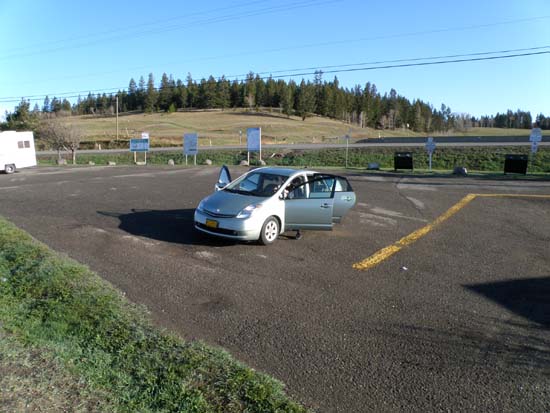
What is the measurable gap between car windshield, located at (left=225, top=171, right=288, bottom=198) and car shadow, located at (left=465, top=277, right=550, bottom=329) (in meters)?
4.05

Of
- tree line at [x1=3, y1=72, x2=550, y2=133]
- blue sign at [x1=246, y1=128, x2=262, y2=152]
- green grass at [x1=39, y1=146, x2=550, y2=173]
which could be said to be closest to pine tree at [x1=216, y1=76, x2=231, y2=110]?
tree line at [x1=3, y1=72, x2=550, y2=133]

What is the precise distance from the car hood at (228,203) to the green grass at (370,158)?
91.2 ft

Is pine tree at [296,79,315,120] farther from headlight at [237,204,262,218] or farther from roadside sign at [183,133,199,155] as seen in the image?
headlight at [237,204,262,218]

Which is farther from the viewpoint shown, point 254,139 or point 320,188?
point 254,139

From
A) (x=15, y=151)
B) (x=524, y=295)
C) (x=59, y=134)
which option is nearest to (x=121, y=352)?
(x=524, y=295)

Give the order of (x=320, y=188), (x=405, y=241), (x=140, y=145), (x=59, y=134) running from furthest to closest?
(x=59, y=134), (x=140, y=145), (x=320, y=188), (x=405, y=241)

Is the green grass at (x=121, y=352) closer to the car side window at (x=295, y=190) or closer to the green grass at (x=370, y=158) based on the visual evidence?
the car side window at (x=295, y=190)

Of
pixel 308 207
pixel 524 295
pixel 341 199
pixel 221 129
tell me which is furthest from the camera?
pixel 221 129

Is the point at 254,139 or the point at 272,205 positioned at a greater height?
the point at 254,139

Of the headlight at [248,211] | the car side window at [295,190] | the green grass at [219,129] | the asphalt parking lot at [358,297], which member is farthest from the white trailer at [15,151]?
the green grass at [219,129]

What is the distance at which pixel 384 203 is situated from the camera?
1384cm

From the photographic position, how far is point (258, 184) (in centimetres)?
921

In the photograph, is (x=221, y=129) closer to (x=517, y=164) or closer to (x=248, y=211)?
(x=517, y=164)

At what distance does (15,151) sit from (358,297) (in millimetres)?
26242
